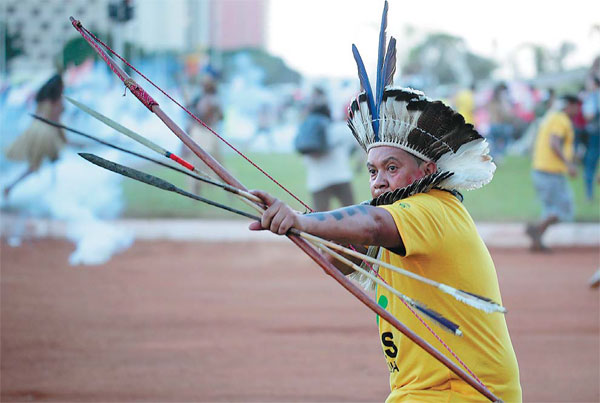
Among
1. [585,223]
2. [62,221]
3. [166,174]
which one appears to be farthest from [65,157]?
[585,223]

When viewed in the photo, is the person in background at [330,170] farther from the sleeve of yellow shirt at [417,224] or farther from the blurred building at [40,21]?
the blurred building at [40,21]

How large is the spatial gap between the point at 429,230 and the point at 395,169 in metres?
0.39

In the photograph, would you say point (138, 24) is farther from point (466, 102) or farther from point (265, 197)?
point (265, 197)

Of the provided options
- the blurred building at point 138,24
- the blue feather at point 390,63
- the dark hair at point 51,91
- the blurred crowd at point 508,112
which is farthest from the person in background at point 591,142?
the blue feather at point 390,63

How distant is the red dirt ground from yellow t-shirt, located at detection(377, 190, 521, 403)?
271 cm

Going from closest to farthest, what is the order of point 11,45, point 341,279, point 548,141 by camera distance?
point 341,279 < point 548,141 < point 11,45

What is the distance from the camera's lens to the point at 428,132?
3.21 metres

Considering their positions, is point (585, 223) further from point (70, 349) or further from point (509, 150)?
point (70, 349)

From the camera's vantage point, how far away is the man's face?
10.6 feet

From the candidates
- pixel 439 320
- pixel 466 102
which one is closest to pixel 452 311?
pixel 439 320

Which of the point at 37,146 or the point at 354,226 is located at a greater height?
the point at 354,226

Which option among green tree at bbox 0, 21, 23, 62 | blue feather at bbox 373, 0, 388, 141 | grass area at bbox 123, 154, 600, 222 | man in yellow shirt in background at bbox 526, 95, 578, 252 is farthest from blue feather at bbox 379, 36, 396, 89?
green tree at bbox 0, 21, 23, 62

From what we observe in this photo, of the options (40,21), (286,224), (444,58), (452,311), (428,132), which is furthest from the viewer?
(444,58)

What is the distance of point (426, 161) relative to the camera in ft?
10.7
